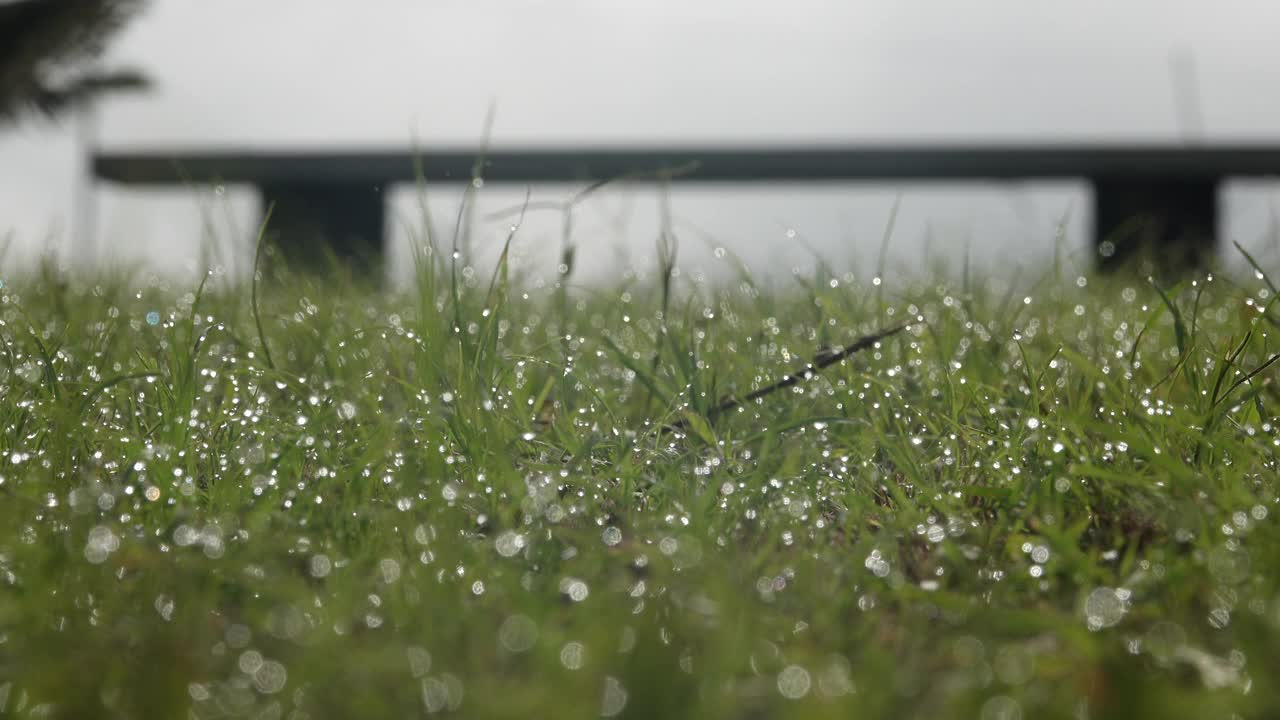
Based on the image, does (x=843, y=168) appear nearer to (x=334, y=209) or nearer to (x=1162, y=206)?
(x=1162, y=206)

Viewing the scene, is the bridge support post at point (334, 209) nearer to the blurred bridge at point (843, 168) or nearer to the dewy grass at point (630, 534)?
the blurred bridge at point (843, 168)

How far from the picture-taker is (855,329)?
1.49m

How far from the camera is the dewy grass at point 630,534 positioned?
2.01 feet

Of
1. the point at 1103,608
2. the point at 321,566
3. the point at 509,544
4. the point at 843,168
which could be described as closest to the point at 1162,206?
the point at 843,168

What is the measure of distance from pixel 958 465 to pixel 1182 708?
1.72ft

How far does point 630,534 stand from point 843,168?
4.41 m

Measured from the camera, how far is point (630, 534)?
2.98 feet

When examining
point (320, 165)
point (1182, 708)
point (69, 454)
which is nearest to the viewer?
point (1182, 708)

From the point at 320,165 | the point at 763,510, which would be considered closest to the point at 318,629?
the point at 763,510

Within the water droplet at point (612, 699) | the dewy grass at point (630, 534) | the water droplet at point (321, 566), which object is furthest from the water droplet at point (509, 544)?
the water droplet at point (612, 699)

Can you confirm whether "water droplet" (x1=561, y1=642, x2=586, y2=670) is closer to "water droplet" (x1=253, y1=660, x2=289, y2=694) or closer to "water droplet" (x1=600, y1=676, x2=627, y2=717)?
"water droplet" (x1=600, y1=676, x2=627, y2=717)

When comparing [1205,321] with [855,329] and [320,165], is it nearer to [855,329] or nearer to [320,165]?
[855,329]

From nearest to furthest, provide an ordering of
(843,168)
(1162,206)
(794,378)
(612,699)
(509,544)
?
(612,699) → (509,544) → (794,378) → (843,168) → (1162,206)

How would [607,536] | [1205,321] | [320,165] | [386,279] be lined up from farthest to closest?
[320,165], [386,279], [1205,321], [607,536]
